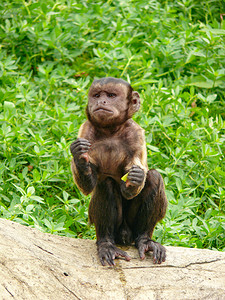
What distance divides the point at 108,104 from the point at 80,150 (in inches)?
28.5

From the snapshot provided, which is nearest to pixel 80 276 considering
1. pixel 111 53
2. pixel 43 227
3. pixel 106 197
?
pixel 106 197

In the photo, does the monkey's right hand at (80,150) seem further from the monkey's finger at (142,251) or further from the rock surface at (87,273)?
the monkey's finger at (142,251)

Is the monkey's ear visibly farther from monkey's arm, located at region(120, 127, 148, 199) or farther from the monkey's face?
monkey's arm, located at region(120, 127, 148, 199)

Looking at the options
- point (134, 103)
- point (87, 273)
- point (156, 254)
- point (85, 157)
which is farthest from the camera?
point (134, 103)

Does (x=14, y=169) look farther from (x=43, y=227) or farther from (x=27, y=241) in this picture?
(x=27, y=241)

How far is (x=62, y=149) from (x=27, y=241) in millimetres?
2464

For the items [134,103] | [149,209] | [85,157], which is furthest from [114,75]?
[85,157]

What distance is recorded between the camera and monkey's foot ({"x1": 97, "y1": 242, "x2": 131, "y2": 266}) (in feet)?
18.2

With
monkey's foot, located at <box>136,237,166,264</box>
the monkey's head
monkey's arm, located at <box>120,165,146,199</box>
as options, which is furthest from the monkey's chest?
monkey's foot, located at <box>136,237,166,264</box>

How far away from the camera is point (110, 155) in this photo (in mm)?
6020

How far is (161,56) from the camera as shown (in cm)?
966

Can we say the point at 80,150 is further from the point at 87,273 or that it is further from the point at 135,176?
the point at 87,273

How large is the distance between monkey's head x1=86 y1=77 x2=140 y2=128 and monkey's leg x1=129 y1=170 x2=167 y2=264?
0.69 m

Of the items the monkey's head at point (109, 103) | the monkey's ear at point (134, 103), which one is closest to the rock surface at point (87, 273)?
the monkey's head at point (109, 103)
